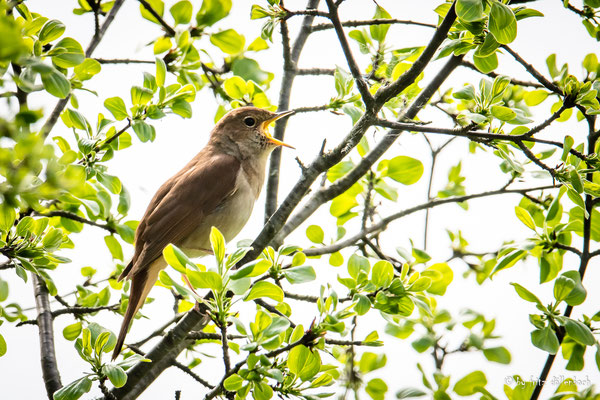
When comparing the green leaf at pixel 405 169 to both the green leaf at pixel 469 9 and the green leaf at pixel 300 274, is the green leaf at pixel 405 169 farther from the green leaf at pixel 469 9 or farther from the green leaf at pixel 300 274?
A: the green leaf at pixel 469 9

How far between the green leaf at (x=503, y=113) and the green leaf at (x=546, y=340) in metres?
0.92

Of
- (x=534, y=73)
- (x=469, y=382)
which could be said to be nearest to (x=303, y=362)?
(x=469, y=382)

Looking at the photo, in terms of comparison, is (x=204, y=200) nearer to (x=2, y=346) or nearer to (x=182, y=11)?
(x=182, y=11)

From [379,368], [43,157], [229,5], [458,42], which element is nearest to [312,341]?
[379,368]

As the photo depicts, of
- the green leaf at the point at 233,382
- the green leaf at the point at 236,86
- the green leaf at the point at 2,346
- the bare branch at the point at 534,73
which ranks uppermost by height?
the green leaf at the point at 236,86

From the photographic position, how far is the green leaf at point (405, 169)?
Result: 3.47 meters

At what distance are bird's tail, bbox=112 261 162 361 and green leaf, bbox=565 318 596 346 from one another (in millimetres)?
2262

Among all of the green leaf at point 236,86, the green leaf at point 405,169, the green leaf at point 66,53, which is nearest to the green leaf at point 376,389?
the green leaf at point 405,169

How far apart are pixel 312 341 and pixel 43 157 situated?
1575 millimetres

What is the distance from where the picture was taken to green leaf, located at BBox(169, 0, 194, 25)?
10.9 ft

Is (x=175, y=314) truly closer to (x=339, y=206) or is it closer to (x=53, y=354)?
(x=53, y=354)

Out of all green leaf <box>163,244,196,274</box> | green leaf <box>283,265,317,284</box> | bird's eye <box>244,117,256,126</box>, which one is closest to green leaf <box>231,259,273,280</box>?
green leaf <box>163,244,196,274</box>

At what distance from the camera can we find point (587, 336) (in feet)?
7.72

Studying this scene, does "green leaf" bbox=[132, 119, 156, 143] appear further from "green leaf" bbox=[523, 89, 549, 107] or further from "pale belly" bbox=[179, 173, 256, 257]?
"green leaf" bbox=[523, 89, 549, 107]
